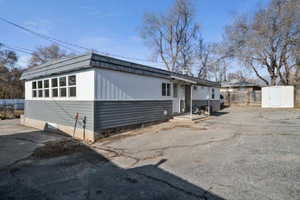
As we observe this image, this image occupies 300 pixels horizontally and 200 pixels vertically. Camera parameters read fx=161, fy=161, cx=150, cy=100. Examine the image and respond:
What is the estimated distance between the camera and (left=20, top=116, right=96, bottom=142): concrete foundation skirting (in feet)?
21.9

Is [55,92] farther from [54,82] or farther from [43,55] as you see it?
[43,55]

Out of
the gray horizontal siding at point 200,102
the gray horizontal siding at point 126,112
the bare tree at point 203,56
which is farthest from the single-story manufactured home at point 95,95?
the bare tree at point 203,56

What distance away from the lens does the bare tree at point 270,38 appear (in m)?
18.2

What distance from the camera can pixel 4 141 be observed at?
6.75 meters

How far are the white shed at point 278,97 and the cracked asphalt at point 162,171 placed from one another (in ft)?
51.5

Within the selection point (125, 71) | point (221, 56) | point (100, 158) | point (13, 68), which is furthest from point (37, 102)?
point (221, 56)

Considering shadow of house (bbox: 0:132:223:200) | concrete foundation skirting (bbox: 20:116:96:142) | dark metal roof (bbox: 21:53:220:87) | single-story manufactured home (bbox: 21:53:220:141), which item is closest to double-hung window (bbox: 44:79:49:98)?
single-story manufactured home (bbox: 21:53:220:141)

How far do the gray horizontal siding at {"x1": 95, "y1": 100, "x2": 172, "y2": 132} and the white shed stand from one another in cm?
1547

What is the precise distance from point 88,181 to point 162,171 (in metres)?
1.57

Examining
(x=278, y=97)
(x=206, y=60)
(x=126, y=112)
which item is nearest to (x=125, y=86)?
(x=126, y=112)

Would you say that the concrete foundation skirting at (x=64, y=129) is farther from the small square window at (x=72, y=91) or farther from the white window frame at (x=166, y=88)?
the white window frame at (x=166, y=88)

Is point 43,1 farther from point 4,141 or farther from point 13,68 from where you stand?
point 13,68

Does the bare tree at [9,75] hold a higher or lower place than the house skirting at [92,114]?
higher

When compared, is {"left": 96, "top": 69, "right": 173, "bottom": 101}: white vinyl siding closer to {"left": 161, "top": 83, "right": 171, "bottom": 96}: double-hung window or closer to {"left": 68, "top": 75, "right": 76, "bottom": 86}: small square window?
{"left": 161, "top": 83, "right": 171, "bottom": 96}: double-hung window
